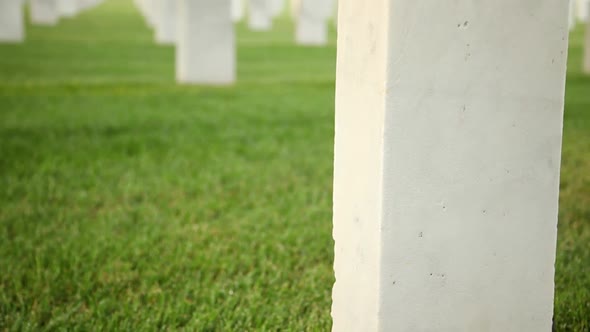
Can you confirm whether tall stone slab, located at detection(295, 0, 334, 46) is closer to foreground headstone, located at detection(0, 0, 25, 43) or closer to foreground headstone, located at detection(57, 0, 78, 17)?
foreground headstone, located at detection(0, 0, 25, 43)

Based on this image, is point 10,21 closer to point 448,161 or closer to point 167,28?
point 167,28

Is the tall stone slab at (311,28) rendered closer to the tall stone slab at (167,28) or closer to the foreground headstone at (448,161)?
the tall stone slab at (167,28)

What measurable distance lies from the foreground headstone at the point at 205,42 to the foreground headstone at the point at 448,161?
1013cm

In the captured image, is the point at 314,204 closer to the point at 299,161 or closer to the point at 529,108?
the point at 299,161

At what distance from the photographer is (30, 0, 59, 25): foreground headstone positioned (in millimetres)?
26922

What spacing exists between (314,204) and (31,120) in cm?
444

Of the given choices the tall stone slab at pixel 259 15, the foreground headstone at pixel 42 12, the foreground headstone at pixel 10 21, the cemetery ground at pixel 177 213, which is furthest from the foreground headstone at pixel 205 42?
the tall stone slab at pixel 259 15

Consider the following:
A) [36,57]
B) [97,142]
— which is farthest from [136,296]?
[36,57]

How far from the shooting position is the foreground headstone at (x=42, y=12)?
26922mm

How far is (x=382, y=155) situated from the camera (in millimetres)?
1839

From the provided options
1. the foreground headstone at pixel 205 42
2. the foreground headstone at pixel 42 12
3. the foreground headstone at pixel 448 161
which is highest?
the foreground headstone at pixel 42 12

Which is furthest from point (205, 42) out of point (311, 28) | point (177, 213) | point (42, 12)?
point (42, 12)

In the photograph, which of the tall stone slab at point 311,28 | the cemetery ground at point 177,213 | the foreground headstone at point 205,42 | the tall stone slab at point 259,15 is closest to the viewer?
the cemetery ground at point 177,213

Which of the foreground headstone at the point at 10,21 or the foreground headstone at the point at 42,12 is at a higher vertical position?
the foreground headstone at the point at 42,12
